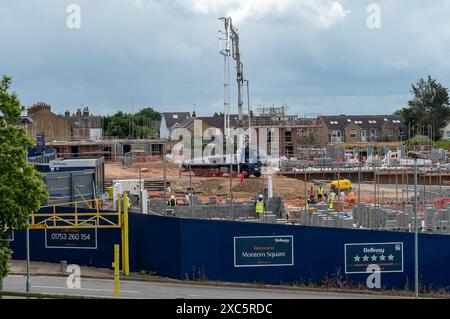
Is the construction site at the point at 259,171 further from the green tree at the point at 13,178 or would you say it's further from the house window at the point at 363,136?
the green tree at the point at 13,178

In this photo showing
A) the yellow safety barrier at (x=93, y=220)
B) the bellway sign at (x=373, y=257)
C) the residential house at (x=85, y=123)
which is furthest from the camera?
the residential house at (x=85, y=123)

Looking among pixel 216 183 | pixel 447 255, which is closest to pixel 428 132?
pixel 216 183

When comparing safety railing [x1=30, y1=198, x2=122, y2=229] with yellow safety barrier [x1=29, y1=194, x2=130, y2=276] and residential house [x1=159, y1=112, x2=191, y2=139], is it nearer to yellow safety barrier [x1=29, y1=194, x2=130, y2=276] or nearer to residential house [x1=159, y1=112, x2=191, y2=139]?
yellow safety barrier [x1=29, y1=194, x2=130, y2=276]

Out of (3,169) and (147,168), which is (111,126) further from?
(3,169)

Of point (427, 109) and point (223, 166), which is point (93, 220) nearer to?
point (223, 166)

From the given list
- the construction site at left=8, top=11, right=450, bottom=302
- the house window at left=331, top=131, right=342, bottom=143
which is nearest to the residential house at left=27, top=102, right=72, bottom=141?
the house window at left=331, top=131, right=342, bottom=143

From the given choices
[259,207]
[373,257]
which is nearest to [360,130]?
[259,207]

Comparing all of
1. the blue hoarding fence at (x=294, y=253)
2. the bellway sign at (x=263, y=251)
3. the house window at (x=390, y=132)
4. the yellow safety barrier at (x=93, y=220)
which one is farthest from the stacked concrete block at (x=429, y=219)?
the house window at (x=390, y=132)

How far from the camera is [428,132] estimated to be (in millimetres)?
99250

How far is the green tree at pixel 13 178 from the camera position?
15.1m

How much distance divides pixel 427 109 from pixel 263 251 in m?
93.4

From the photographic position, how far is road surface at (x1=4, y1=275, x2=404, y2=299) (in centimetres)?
2003

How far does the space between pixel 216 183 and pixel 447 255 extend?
33702 millimetres

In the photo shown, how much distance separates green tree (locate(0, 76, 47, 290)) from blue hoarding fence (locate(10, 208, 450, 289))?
667cm
